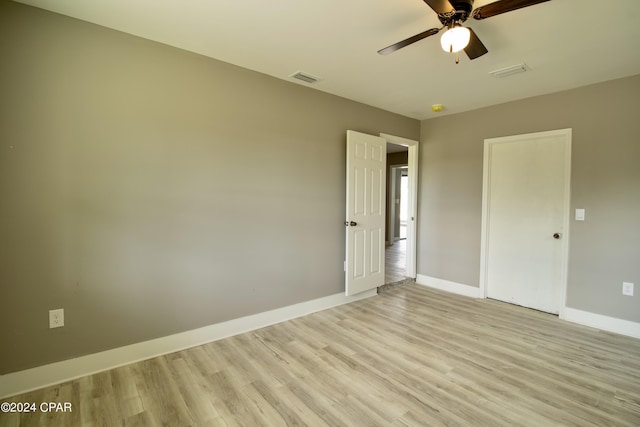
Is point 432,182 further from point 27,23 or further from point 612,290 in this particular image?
point 27,23

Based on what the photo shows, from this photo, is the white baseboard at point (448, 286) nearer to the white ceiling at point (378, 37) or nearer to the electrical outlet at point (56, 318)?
the white ceiling at point (378, 37)

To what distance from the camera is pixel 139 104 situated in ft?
7.75

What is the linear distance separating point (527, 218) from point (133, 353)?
4480 millimetres

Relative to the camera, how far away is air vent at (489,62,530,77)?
2742 mm

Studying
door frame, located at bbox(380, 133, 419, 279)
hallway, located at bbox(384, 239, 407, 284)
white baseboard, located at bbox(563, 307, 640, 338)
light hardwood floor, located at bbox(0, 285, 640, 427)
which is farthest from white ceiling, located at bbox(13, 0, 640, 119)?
hallway, located at bbox(384, 239, 407, 284)

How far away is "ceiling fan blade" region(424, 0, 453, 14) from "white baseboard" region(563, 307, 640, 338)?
3.48 metres

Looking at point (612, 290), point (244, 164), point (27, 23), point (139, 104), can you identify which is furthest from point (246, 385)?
point (612, 290)

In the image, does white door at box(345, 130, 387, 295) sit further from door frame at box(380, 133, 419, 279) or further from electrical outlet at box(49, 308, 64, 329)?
electrical outlet at box(49, 308, 64, 329)

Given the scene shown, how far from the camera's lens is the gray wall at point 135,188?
1.99m

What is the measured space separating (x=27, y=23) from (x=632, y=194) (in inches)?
210

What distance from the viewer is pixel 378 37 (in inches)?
90.2
